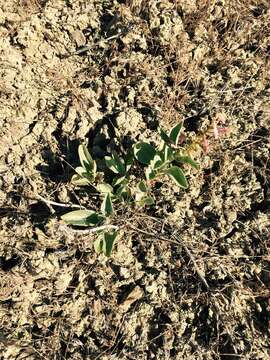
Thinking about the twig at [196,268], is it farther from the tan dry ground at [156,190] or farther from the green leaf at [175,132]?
the green leaf at [175,132]

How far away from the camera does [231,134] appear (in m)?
2.26

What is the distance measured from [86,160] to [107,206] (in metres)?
0.26

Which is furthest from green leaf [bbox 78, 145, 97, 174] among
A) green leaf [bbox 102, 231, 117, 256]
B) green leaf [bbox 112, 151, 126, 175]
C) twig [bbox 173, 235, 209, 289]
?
twig [bbox 173, 235, 209, 289]

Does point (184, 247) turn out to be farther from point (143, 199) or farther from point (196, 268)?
point (143, 199)

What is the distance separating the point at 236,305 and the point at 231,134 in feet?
2.80

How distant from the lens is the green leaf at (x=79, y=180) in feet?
6.69

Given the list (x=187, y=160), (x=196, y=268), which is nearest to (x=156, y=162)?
(x=187, y=160)

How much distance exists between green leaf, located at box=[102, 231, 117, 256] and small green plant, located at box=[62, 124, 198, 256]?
1 cm

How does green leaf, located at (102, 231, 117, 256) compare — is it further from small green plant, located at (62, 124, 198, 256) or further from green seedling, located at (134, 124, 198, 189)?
green seedling, located at (134, 124, 198, 189)

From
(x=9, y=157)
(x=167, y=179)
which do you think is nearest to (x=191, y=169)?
(x=167, y=179)

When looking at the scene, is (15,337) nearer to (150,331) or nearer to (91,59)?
(150,331)

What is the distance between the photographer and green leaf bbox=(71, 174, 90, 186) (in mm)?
2038

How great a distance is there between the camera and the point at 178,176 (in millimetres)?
2010

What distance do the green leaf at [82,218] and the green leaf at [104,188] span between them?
12cm
